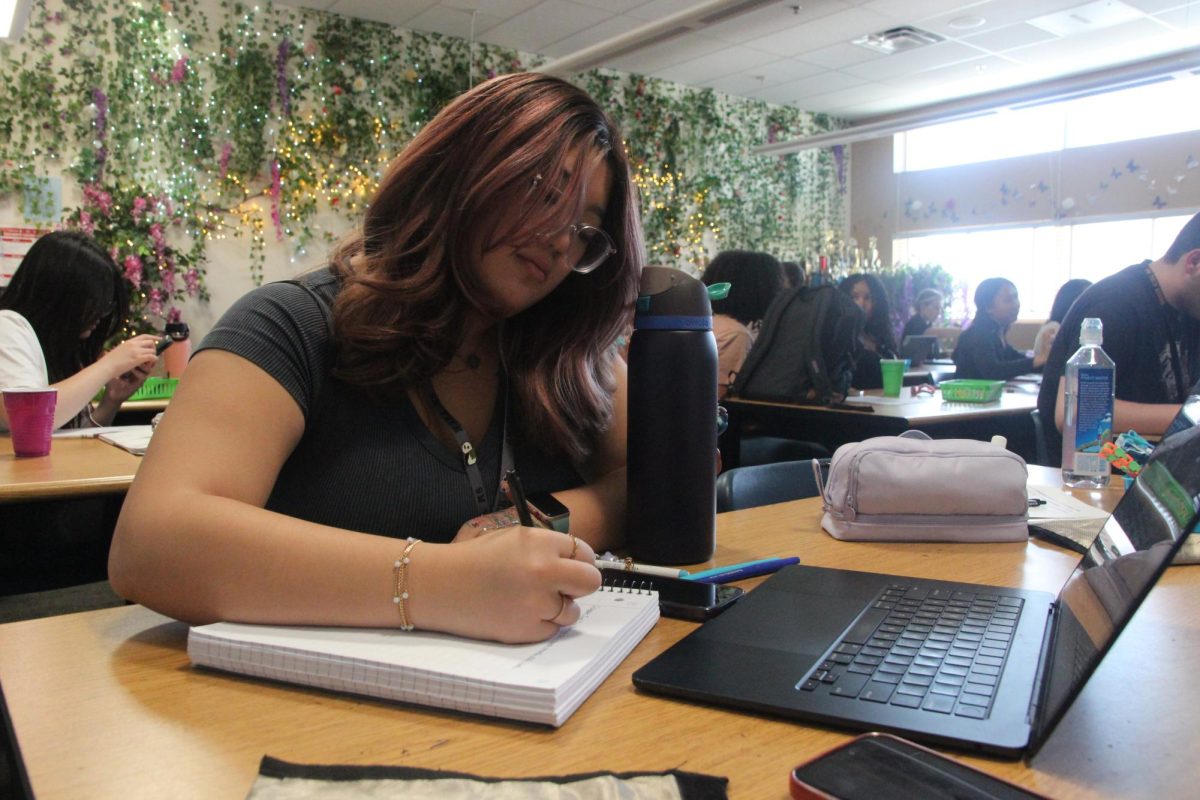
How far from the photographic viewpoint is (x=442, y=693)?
2.15 ft

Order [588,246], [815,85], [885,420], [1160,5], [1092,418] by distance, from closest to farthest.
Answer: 1. [588,246]
2. [1092,418]
3. [885,420]
4. [1160,5]
5. [815,85]

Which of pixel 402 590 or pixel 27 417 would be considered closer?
pixel 402 590

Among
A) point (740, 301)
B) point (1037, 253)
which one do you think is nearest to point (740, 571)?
point (740, 301)

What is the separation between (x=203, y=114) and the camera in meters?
5.29

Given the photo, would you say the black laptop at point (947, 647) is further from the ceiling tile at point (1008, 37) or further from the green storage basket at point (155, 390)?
the ceiling tile at point (1008, 37)

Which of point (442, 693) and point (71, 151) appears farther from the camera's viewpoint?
point (71, 151)

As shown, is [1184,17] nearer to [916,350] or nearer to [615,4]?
[916,350]

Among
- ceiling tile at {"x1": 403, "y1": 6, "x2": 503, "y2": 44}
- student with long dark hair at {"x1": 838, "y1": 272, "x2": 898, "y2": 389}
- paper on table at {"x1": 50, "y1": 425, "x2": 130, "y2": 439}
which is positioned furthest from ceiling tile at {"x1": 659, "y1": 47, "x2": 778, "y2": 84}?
paper on table at {"x1": 50, "y1": 425, "x2": 130, "y2": 439}

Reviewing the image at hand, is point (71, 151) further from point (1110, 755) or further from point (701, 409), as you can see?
point (1110, 755)

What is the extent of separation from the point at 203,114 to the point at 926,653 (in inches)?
220

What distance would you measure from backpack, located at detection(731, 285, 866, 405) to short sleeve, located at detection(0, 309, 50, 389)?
2597 millimetres

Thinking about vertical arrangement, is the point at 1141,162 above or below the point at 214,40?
below

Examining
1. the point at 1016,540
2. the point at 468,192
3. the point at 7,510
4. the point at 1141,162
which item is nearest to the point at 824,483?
the point at 1016,540

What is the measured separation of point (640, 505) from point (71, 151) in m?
5.06
